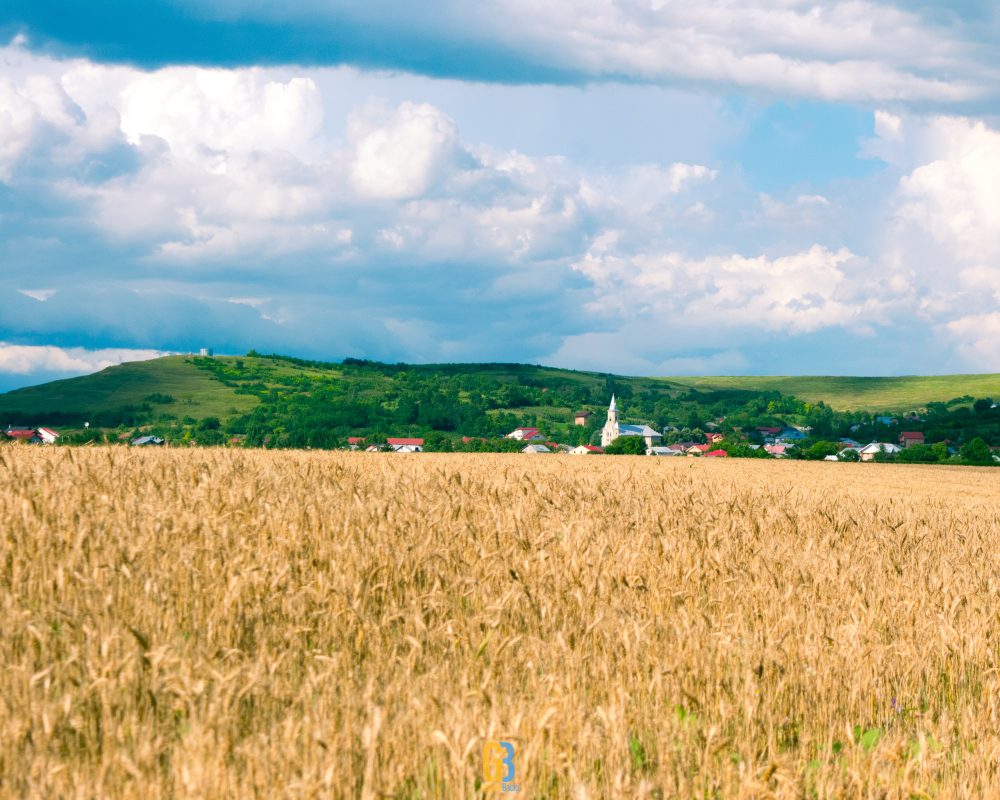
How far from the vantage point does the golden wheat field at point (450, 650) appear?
409cm

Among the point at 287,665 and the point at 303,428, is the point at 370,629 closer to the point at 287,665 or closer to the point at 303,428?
the point at 287,665

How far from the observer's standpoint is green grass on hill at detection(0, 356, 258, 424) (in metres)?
131

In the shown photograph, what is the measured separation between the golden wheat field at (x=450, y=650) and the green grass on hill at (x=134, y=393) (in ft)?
398

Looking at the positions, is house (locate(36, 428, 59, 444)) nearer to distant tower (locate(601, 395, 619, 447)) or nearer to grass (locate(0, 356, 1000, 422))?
grass (locate(0, 356, 1000, 422))

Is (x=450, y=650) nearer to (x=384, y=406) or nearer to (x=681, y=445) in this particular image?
(x=384, y=406)

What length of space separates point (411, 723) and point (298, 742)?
1.74 feet

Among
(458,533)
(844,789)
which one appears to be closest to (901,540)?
(458,533)

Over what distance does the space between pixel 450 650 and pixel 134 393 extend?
499 feet

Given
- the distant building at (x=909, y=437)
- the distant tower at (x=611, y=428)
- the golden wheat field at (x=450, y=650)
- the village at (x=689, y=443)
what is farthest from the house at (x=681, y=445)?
the golden wheat field at (x=450, y=650)

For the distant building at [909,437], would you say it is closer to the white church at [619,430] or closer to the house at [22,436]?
the white church at [619,430]

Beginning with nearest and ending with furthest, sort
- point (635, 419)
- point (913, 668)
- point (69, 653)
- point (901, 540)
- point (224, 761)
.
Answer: point (224, 761)
point (69, 653)
point (913, 668)
point (901, 540)
point (635, 419)

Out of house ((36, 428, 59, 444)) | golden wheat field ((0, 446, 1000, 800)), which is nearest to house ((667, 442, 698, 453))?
house ((36, 428, 59, 444))

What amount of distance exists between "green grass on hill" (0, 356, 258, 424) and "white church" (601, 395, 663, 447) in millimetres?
53820

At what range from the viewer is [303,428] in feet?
363
